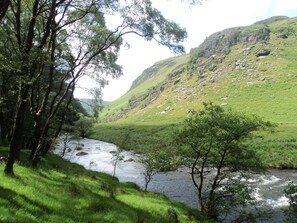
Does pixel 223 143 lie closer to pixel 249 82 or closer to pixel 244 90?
pixel 244 90

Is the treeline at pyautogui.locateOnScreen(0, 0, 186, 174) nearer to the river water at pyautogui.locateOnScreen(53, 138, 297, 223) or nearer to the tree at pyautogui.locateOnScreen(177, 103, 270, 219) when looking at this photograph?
the tree at pyautogui.locateOnScreen(177, 103, 270, 219)

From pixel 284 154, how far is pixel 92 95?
4373cm

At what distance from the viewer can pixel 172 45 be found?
2177 cm

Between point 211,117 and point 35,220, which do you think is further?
point 211,117

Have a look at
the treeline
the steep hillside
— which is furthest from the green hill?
the treeline

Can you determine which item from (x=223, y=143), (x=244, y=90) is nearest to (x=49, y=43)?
(x=223, y=143)

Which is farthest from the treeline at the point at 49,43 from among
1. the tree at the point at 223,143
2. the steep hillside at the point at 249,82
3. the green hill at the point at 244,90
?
the steep hillside at the point at 249,82

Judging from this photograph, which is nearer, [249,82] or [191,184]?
[191,184]

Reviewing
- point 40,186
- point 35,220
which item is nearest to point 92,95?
point 40,186

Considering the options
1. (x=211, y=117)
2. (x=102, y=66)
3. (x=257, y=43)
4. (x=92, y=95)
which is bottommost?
(x=211, y=117)

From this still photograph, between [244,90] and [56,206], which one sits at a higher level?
[244,90]

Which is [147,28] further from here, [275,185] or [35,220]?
[275,185]

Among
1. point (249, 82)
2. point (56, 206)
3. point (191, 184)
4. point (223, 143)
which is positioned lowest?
point (191, 184)

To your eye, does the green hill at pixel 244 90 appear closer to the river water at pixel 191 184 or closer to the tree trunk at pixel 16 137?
the river water at pixel 191 184
